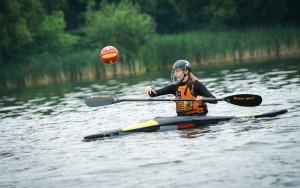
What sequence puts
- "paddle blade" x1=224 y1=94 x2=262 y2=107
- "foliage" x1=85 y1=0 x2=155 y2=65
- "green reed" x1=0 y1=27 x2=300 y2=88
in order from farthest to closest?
"foliage" x1=85 y1=0 x2=155 y2=65, "green reed" x1=0 y1=27 x2=300 y2=88, "paddle blade" x1=224 y1=94 x2=262 y2=107

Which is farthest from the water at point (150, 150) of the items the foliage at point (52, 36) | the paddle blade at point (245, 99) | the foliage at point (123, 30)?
the foliage at point (52, 36)

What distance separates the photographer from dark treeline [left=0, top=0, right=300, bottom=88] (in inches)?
1861

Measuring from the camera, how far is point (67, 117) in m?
18.5

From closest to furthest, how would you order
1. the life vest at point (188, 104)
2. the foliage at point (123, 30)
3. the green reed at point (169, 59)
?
the life vest at point (188, 104) → the green reed at point (169, 59) → the foliage at point (123, 30)

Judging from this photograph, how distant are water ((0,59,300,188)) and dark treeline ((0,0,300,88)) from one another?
21.8 meters

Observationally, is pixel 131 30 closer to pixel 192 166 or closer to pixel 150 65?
pixel 150 65

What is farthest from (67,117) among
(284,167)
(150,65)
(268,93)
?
(150,65)

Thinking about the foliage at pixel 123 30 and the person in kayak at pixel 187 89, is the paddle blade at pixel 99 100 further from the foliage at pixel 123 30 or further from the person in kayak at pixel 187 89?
the foliage at pixel 123 30

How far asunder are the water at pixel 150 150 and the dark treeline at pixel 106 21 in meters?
21.8

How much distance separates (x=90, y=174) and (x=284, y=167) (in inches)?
116

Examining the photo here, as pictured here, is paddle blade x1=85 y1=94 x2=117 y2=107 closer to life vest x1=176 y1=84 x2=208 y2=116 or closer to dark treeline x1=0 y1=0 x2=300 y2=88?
life vest x1=176 y1=84 x2=208 y2=116

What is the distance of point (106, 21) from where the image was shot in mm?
49000

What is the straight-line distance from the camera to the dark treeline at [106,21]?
4728cm

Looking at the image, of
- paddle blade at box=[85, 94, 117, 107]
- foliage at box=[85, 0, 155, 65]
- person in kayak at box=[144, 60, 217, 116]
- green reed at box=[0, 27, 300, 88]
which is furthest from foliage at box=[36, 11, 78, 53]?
person in kayak at box=[144, 60, 217, 116]
